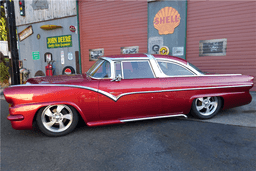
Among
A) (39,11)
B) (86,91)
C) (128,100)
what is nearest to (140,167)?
(128,100)

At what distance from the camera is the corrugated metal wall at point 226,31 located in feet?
20.5

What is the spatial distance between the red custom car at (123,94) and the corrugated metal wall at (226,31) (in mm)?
2943

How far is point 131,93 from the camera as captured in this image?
3.31 m

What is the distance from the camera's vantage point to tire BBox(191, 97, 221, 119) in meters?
3.83

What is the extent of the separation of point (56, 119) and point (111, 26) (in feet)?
22.4

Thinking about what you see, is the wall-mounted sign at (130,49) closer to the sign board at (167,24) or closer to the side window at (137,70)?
the sign board at (167,24)

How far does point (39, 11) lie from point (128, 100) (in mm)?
10972

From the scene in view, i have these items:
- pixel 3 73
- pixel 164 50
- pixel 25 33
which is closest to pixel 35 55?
pixel 25 33

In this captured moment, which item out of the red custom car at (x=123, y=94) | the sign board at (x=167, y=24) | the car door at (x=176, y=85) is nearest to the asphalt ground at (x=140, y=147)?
the red custom car at (x=123, y=94)

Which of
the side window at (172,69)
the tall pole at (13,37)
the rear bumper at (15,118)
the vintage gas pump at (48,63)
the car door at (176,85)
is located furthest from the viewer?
the vintage gas pump at (48,63)

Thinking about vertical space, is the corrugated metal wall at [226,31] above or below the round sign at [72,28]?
below

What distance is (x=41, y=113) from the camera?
3.03 metres

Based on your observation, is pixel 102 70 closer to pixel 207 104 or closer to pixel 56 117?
pixel 56 117

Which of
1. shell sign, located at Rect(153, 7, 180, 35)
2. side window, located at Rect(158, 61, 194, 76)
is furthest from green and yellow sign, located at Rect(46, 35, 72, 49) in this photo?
side window, located at Rect(158, 61, 194, 76)
